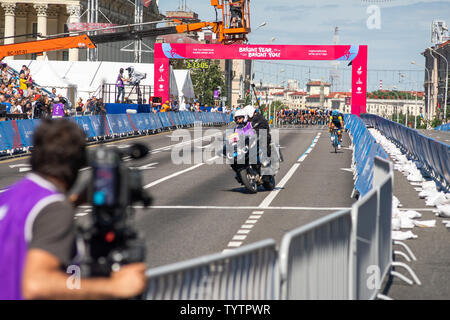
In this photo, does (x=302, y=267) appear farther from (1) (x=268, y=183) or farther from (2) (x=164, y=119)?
(2) (x=164, y=119)

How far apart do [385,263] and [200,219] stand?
4.88m

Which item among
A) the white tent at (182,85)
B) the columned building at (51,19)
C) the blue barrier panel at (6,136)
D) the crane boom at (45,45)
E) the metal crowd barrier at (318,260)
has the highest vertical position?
the columned building at (51,19)

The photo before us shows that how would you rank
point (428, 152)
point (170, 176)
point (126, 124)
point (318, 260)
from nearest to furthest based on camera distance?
point (318, 260)
point (428, 152)
point (170, 176)
point (126, 124)

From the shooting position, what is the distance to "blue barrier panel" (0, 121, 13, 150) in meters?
24.3

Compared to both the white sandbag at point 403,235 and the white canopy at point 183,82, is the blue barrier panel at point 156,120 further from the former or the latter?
the white sandbag at point 403,235

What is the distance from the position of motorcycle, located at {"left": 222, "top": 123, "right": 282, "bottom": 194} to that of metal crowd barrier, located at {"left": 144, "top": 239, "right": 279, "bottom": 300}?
11.0 meters

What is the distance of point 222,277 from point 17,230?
55.2 inches

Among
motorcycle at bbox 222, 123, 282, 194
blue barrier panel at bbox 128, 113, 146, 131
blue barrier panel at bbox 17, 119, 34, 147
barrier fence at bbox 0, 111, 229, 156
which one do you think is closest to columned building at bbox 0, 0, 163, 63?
barrier fence at bbox 0, 111, 229, 156

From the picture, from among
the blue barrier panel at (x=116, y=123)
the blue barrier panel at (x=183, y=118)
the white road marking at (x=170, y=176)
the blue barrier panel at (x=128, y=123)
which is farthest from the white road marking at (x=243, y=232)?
the blue barrier panel at (x=183, y=118)

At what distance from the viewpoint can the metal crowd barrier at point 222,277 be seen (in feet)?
12.2

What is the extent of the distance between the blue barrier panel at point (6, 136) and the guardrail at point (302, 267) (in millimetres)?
18314

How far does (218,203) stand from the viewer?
1498 cm

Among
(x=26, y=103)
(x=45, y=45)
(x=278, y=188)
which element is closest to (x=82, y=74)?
(x=45, y=45)
